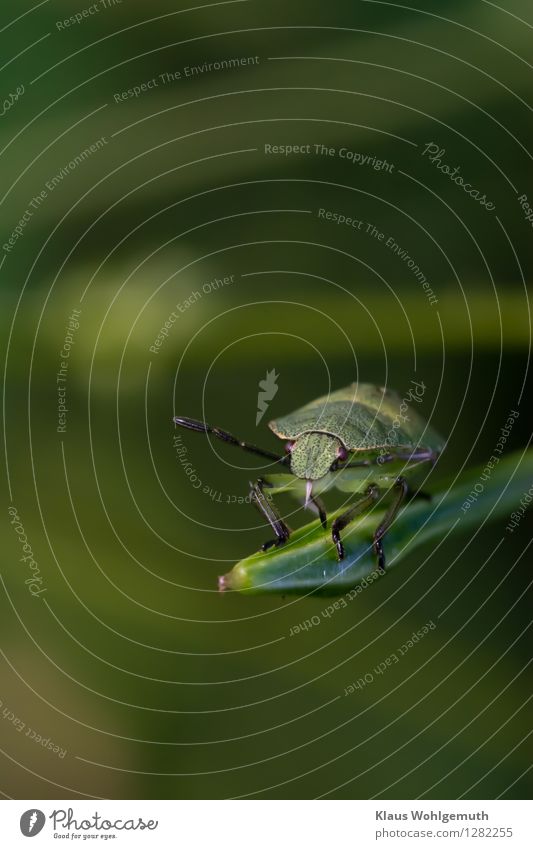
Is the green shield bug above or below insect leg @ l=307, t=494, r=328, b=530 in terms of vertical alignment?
above

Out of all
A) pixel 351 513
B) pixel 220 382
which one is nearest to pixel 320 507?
pixel 351 513

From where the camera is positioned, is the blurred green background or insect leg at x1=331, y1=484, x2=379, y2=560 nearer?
insect leg at x1=331, y1=484, x2=379, y2=560

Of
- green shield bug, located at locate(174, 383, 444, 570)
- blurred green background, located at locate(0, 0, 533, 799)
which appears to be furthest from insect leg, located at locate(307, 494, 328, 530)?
blurred green background, located at locate(0, 0, 533, 799)

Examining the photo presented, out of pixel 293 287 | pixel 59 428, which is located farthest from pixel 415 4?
pixel 59 428

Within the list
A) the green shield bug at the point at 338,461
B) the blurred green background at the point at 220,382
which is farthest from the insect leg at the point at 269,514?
the blurred green background at the point at 220,382

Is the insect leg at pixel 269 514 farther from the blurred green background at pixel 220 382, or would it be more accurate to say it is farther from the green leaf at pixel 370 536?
the blurred green background at pixel 220 382

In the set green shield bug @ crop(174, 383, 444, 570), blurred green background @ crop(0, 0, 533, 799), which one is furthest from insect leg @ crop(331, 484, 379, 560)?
blurred green background @ crop(0, 0, 533, 799)

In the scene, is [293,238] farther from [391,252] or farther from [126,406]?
[126,406]

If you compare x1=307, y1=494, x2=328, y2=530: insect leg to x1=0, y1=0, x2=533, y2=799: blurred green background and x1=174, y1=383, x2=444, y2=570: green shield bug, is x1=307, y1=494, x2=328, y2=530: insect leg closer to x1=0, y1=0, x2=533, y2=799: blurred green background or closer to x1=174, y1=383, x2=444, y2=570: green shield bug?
x1=174, y1=383, x2=444, y2=570: green shield bug
